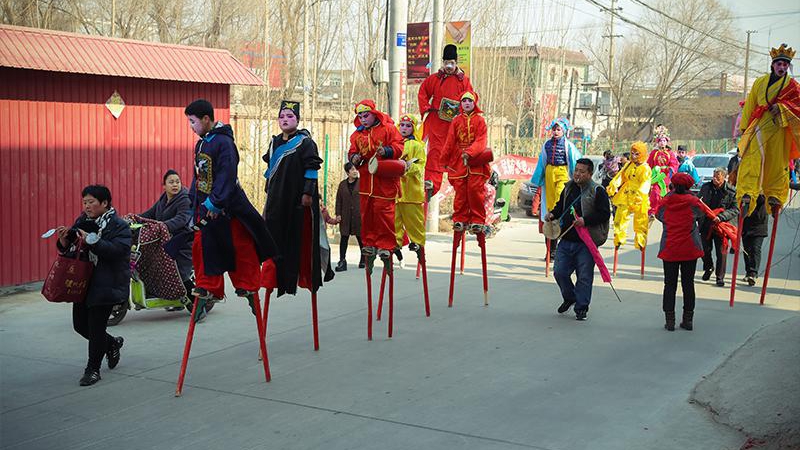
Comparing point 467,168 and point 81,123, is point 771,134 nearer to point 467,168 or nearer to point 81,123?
point 467,168

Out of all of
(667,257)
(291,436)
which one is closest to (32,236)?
(291,436)

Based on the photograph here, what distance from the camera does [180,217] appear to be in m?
9.66

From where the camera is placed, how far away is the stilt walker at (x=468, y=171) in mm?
10688

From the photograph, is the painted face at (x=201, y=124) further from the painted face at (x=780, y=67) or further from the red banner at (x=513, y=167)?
the red banner at (x=513, y=167)

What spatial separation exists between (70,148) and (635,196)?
842cm

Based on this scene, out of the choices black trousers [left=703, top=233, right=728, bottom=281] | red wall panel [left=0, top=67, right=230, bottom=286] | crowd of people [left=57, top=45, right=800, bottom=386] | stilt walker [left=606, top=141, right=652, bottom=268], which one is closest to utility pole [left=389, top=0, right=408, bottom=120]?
crowd of people [left=57, top=45, right=800, bottom=386]

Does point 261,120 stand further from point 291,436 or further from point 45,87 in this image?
point 291,436

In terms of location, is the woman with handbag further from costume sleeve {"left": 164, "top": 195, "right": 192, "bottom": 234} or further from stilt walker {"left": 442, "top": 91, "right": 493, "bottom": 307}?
stilt walker {"left": 442, "top": 91, "right": 493, "bottom": 307}

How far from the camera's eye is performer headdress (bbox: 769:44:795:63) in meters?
10.1

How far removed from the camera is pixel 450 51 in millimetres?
12281

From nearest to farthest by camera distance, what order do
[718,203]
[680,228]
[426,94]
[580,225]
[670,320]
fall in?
[670,320] < [680,228] < [580,225] < [426,94] < [718,203]

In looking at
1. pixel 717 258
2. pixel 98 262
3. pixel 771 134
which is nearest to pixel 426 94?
pixel 771 134

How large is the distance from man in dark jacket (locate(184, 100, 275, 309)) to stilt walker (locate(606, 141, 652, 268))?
7849mm

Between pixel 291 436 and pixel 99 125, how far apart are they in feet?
25.3
